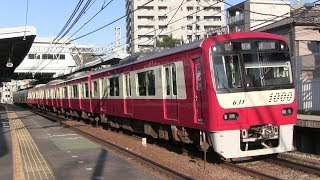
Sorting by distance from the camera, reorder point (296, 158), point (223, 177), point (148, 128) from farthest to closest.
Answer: point (148, 128), point (296, 158), point (223, 177)

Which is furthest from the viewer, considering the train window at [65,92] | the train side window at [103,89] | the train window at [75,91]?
Result: the train window at [65,92]

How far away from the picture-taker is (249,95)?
1072 cm

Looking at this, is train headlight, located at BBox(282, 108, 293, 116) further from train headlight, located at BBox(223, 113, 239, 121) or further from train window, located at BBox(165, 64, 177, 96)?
train window, located at BBox(165, 64, 177, 96)

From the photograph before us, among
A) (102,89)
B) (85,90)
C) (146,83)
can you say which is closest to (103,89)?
(102,89)

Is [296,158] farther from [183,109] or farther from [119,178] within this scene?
[119,178]

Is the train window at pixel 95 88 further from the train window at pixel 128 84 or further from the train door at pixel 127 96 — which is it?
the train window at pixel 128 84

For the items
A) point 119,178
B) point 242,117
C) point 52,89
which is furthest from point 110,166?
point 52,89

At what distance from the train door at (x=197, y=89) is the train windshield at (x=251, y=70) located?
66cm

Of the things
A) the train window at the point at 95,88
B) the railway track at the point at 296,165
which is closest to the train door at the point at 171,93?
the railway track at the point at 296,165

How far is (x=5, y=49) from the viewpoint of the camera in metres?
32.0

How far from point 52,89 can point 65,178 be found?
31.2m

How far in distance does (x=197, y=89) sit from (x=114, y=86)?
853 centimetres

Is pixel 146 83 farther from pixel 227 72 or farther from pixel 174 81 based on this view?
pixel 227 72

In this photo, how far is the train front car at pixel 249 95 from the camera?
1050 cm
